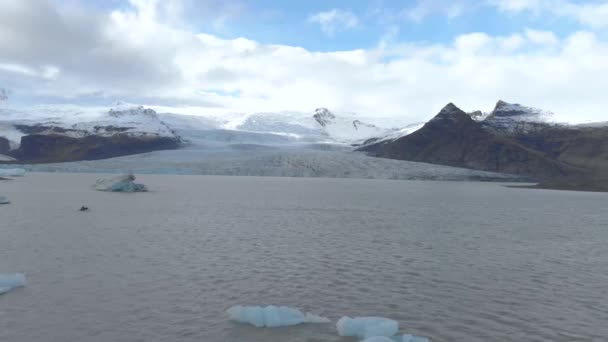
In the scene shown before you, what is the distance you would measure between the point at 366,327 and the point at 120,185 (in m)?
51.3

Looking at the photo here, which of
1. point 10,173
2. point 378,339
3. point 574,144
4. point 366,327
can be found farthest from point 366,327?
point 574,144

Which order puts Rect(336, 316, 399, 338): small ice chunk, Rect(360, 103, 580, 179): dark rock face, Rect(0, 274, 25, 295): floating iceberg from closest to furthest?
Rect(336, 316, 399, 338): small ice chunk
Rect(0, 274, 25, 295): floating iceberg
Rect(360, 103, 580, 179): dark rock face

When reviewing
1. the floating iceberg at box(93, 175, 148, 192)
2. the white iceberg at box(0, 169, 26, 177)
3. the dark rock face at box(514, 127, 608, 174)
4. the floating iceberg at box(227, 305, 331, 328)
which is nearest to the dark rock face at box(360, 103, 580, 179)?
the dark rock face at box(514, 127, 608, 174)

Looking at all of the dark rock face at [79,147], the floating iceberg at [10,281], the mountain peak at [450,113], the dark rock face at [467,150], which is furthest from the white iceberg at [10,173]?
the mountain peak at [450,113]

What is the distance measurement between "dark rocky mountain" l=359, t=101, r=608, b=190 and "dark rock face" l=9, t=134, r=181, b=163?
3005 inches

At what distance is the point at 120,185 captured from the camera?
57.7 metres

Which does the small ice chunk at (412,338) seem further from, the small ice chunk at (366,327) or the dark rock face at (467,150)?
the dark rock face at (467,150)

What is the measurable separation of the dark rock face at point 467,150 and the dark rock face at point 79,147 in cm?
7833

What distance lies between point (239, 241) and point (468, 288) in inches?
416

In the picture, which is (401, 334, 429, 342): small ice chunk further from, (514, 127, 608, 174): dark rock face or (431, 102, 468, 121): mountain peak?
(431, 102, 468, 121): mountain peak

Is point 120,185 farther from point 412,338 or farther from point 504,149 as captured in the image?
point 504,149

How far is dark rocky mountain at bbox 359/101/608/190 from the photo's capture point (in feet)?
509

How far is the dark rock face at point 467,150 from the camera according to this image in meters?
155

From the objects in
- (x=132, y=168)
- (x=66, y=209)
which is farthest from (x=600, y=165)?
(x=66, y=209)
